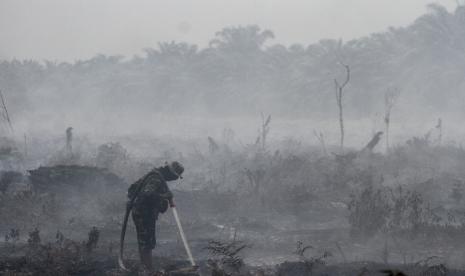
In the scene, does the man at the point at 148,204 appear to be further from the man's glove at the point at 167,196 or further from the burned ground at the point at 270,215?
the burned ground at the point at 270,215

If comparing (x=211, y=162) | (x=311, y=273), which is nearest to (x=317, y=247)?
(x=311, y=273)

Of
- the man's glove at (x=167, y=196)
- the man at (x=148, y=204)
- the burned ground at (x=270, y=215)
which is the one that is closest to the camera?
the man's glove at (x=167, y=196)

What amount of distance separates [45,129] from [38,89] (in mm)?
10647

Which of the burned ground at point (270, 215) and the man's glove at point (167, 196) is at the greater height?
the man's glove at point (167, 196)

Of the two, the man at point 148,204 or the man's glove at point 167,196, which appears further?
the man at point 148,204

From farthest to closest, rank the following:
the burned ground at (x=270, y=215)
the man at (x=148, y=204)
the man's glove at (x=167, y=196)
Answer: the burned ground at (x=270, y=215) < the man at (x=148, y=204) < the man's glove at (x=167, y=196)

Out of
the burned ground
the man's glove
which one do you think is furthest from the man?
the burned ground

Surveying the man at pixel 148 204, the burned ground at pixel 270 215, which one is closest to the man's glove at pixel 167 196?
the man at pixel 148 204

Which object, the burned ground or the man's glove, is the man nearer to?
the man's glove

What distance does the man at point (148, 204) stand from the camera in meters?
8.24

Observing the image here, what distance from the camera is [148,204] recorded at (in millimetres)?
8375

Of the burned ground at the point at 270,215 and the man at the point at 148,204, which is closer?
the man at the point at 148,204

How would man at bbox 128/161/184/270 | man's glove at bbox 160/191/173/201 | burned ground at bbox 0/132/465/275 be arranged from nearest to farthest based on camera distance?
man's glove at bbox 160/191/173/201 < man at bbox 128/161/184/270 < burned ground at bbox 0/132/465/275

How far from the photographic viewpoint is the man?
824 centimetres
